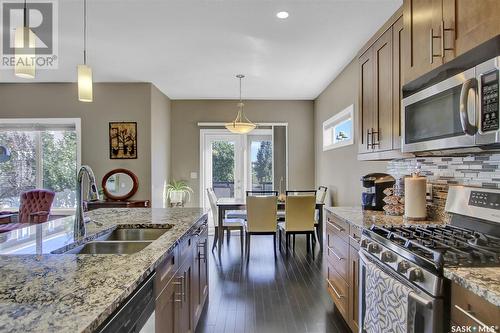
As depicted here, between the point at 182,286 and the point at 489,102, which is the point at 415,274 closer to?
the point at 489,102

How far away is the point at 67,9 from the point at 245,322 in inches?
126

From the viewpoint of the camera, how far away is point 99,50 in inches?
150

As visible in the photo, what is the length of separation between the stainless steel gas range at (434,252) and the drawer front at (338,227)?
0.44 meters

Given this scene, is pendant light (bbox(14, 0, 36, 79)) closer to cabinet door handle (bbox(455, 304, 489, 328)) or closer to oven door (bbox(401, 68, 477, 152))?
oven door (bbox(401, 68, 477, 152))

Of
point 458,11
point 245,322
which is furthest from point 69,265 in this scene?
point 458,11

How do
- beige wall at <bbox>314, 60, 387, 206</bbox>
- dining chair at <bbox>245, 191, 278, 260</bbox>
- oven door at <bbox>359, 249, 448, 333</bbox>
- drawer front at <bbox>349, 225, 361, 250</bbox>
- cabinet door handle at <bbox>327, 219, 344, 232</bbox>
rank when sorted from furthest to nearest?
dining chair at <bbox>245, 191, 278, 260</bbox>
beige wall at <bbox>314, 60, 387, 206</bbox>
cabinet door handle at <bbox>327, 219, 344, 232</bbox>
drawer front at <bbox>349, 225, 361, 250</bbox>
oven door at <bbox>359, 249, 448, 333</bbox>

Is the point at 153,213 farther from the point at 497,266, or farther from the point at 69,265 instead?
the point at 497,266

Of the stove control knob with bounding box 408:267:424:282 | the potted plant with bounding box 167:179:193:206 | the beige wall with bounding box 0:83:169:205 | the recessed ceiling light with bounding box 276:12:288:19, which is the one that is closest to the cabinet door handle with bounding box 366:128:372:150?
the recessed ceiling light with bounding box 276:12:288:19

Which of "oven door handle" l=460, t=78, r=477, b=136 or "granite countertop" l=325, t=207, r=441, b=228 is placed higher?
"oven door handle" l=460, t=78, r=477, b=136

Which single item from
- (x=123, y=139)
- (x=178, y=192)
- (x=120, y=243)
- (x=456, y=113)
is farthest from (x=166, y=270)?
(x=178, y=192)

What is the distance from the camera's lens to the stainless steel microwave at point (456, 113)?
1262 mm

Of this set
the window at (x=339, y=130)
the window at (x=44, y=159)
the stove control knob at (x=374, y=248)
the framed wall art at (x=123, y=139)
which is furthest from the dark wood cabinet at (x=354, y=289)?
the window at (x=44, y=159)

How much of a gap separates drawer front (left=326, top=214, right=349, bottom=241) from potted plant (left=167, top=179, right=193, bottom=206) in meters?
3.98

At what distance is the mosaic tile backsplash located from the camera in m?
1.75
